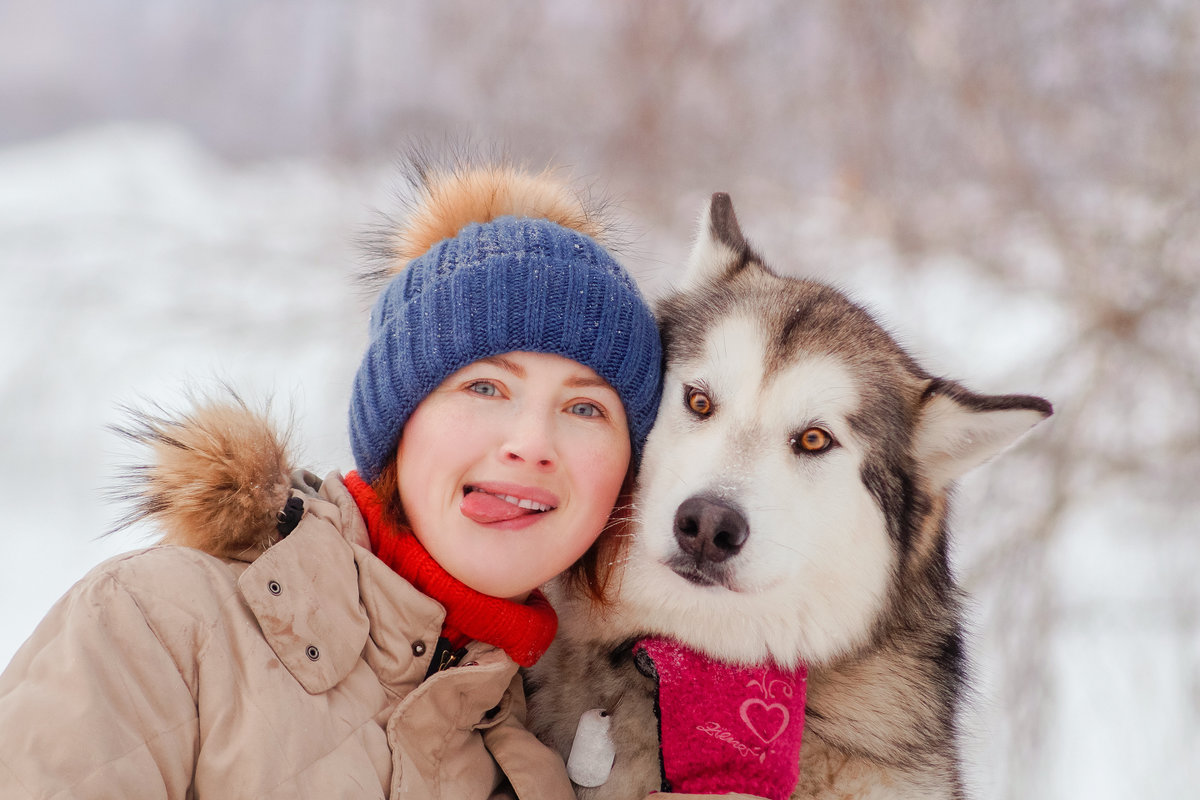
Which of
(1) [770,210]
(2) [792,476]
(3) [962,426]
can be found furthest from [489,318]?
(1) [770,210]

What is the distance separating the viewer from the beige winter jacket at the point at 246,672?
1284 mm

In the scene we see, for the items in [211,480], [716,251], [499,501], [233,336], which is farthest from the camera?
[233,336]

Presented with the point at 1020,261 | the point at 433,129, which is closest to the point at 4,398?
the point at 433,129

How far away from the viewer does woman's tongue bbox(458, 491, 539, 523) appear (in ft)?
5.80

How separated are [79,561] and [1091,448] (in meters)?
5.65

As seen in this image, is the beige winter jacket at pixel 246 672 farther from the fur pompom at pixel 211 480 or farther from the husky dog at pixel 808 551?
the husky dog at pixel 808 551

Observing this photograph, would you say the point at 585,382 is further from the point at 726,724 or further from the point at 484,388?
the point at 726,724

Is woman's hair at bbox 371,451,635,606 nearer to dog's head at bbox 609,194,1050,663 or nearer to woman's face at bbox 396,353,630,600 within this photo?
dog's head at bbox 609,194,1050,663

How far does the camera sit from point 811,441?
2109mm

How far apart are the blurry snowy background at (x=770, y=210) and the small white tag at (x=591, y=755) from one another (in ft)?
10.8

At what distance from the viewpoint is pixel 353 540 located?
1755 mm

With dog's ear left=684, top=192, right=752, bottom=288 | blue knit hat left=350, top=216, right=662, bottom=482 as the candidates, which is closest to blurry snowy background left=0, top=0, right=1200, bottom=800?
dog's ear left=684, top=192, right=752, bottom=288

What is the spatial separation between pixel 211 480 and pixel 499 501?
0.56m

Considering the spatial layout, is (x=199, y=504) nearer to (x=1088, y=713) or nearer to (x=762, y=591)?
(x=762, y=591)
